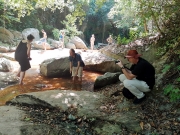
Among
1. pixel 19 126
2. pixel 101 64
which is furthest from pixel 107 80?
pixel 19 126

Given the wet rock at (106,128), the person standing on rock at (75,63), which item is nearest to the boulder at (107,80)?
the person standing on rock at (75,63)

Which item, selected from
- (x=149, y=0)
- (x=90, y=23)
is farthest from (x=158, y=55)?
(x=90, y=23)

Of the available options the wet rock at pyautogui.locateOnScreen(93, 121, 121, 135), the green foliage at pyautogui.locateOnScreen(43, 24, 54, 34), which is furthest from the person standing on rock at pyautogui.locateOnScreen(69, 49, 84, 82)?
the green foliage at pyautogui.locateOnScreen(43, 24, 54, 34)

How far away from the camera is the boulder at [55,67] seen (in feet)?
27.0

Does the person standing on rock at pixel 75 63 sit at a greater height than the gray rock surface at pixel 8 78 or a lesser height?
greater

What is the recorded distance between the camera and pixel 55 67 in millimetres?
8359

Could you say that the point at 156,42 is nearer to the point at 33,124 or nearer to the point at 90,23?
the point at 33,124

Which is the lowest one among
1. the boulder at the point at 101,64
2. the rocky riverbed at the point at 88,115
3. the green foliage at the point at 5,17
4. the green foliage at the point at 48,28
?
the rocky riverbed at the point at 88,115

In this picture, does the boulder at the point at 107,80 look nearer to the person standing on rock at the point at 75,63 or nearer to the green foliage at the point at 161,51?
the person standing on rock at the point at 75,63

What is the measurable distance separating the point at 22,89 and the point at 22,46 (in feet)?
4.68

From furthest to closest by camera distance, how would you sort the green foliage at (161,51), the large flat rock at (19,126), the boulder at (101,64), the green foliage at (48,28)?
the green foliage at (48,28) < the boulder at (101,64) < the green foliage at (161,51) < the large flat rock at (19,126)

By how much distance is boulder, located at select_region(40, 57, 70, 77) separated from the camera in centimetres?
824

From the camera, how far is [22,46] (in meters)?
6.55

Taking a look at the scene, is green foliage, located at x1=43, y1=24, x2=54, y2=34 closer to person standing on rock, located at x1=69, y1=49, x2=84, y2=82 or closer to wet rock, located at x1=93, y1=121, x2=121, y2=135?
person standing on rock, located at x1=69, y1=49, x2=84, y2=82
